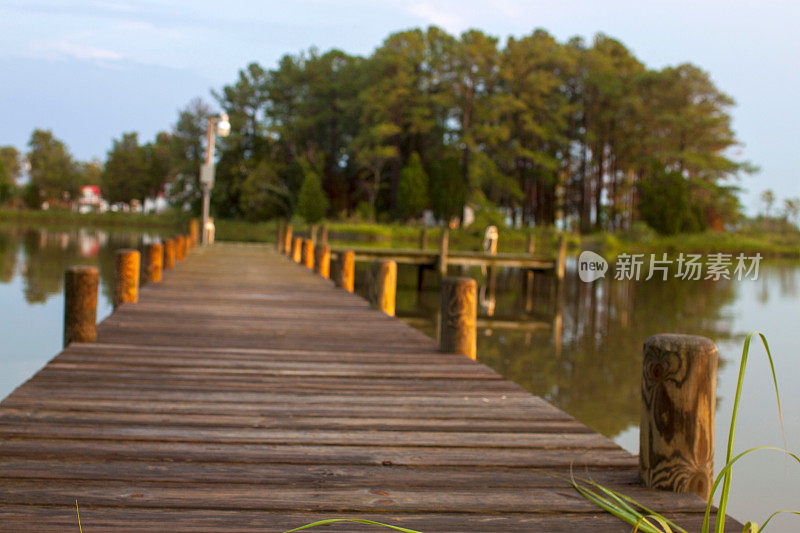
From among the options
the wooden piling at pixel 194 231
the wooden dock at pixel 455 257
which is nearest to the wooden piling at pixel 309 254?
the wooden dock at pixel 455 257

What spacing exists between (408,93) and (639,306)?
83.3ft

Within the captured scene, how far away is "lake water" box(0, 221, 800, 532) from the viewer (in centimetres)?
747

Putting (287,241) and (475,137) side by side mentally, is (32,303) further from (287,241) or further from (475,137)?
(475,137)

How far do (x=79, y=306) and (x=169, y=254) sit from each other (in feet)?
25.0

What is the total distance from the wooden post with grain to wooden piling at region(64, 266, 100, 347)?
4.03 meters

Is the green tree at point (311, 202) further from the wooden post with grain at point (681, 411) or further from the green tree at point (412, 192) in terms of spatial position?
the wooden post with grain at point (681, 411)

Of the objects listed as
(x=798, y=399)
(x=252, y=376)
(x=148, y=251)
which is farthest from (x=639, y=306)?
(x=252, y=376)

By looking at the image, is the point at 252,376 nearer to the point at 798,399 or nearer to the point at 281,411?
the point at 281,411

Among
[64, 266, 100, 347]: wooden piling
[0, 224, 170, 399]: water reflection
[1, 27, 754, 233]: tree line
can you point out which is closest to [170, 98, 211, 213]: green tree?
[1, 27, 754, 233]: tree line

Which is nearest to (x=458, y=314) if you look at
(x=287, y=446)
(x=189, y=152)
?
(x=287, y=446)

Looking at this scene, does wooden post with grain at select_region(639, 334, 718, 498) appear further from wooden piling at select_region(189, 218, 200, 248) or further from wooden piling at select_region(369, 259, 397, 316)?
wooden piling at select_region(189, 218, 200, 248)

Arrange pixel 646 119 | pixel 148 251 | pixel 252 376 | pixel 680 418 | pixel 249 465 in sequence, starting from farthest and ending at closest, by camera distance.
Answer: pixel 646 119 → pixel 148 251 → pixel 252 376 → pixel 249 465 → pixel 680 418

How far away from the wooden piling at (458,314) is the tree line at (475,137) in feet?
113

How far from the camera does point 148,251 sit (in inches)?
398
